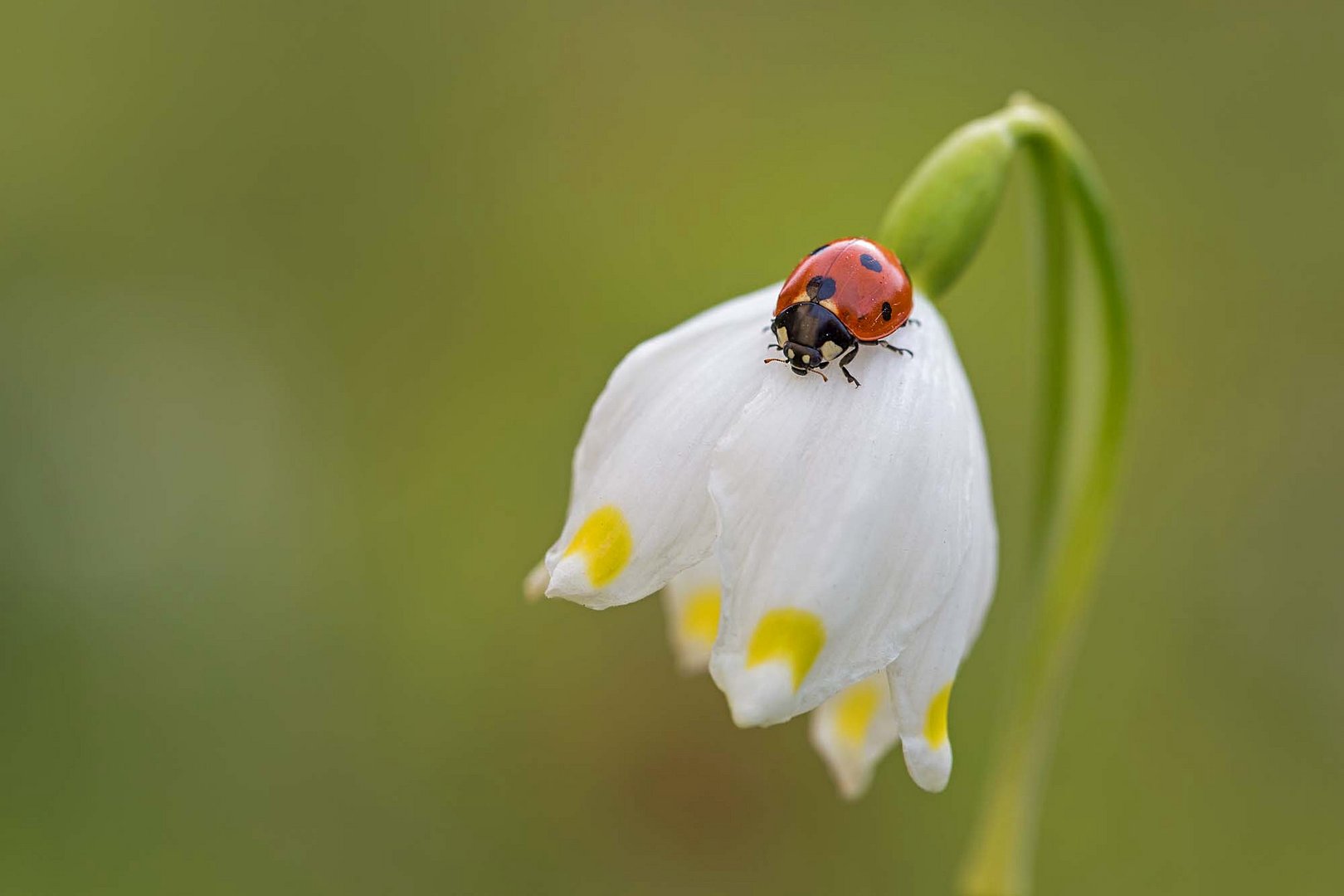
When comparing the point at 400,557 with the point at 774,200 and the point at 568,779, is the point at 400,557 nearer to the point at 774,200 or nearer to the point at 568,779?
the point at 568,779

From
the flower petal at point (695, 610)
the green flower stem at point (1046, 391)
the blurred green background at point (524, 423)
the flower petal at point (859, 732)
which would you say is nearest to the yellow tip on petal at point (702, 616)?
the flower petal at point (695, 610)

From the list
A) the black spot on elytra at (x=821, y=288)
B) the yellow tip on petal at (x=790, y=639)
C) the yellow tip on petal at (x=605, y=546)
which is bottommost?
the yellow tip on petal at (x=790, y=639)

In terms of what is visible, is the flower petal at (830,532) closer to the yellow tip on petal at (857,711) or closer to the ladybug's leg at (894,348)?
the ladybug's leg at (894,348)

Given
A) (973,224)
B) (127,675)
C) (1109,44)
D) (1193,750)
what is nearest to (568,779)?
(127,675)

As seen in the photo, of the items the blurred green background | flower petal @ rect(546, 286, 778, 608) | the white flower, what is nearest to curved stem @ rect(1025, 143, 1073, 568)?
the white flower

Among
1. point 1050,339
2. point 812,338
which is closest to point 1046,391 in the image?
point 1050,339

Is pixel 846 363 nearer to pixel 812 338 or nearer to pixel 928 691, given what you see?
pixel 812 338
